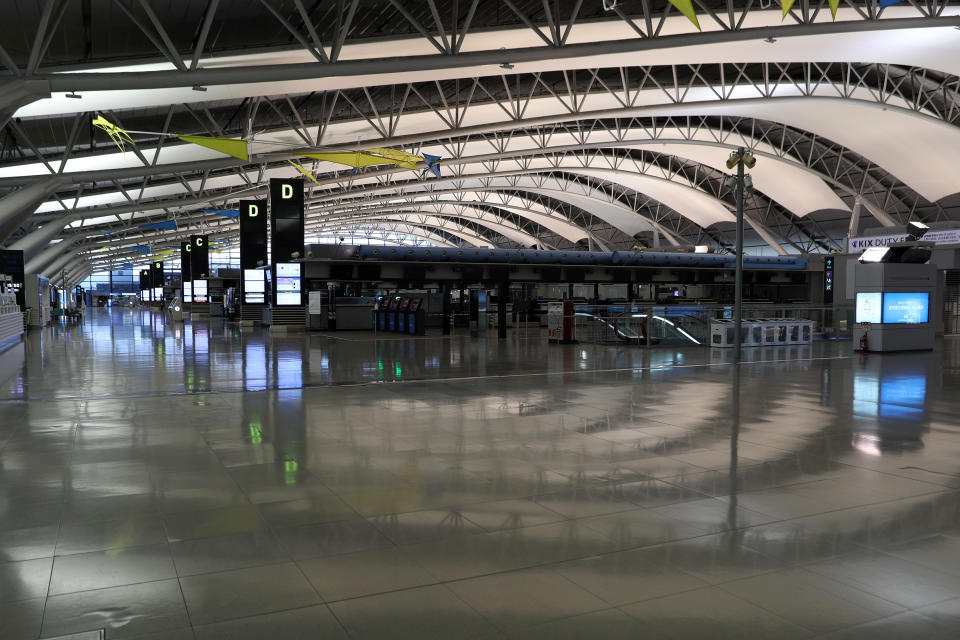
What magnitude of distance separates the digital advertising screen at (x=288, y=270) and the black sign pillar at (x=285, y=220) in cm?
24

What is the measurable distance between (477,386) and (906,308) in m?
14.1

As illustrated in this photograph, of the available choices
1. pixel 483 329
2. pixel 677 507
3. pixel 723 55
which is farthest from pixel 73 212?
pixel 677 507

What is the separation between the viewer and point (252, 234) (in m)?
32.9

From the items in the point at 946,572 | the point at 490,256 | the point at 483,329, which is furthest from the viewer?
the point at 483,329

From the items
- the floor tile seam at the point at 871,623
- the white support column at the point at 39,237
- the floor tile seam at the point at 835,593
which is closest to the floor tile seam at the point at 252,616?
the floor tile seam at the point at 835,593

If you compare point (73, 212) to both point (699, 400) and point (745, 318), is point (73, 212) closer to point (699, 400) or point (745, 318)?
point (745, 318)

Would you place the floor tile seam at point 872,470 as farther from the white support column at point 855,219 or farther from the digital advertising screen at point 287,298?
the white support column at point 855,219

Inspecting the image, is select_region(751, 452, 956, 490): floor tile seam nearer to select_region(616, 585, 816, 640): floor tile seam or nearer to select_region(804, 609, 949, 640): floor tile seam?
select_region(804, 609, 949, 640): floor tile seam

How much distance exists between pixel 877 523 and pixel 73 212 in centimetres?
3939

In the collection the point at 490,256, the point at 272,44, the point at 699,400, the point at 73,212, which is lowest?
the point at 699,400

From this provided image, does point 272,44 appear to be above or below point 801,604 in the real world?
above

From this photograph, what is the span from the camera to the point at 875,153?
3453cm

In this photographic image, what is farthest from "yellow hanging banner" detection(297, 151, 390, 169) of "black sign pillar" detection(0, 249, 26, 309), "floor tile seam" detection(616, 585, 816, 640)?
"floor tile seam" detection(616, 585, 816, 640)

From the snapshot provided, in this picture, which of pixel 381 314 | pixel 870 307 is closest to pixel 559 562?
pixel 870 307
